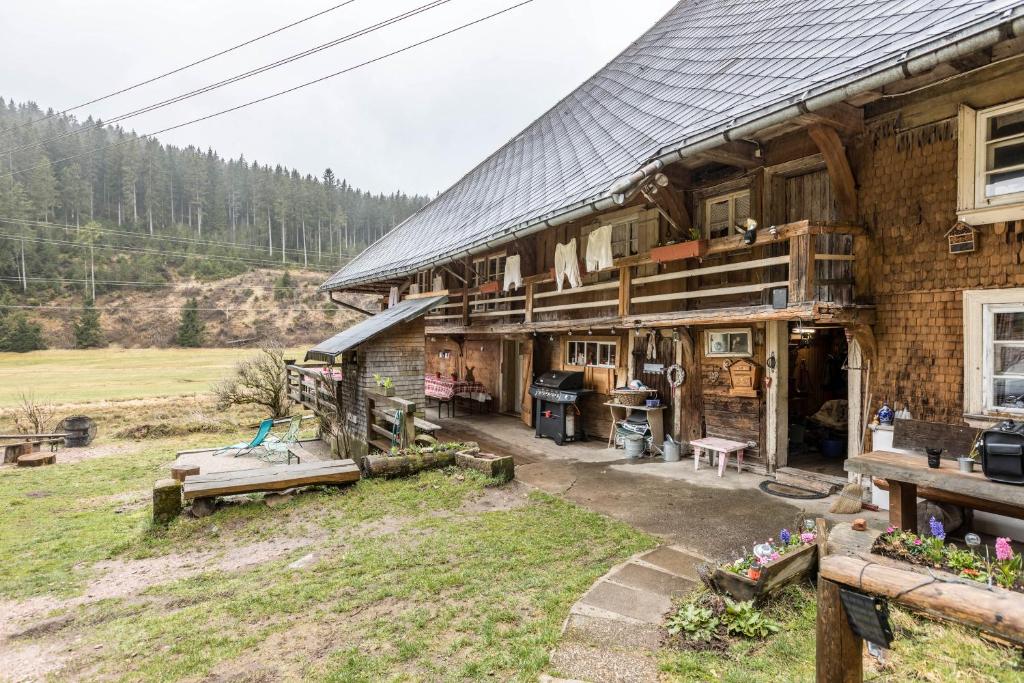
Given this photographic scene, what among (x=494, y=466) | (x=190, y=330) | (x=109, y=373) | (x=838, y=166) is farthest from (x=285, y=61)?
(x=190, y=330)

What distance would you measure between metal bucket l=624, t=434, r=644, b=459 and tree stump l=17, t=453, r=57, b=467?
17.1 meters

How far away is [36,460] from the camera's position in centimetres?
1427

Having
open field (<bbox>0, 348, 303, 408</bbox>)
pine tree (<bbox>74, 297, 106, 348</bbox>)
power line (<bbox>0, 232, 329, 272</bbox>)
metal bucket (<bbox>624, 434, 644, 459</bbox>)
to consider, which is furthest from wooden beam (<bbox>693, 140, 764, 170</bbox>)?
power line (<bbox>0, 232, 329, 272</bbox>)

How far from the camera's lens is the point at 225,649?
376 cm

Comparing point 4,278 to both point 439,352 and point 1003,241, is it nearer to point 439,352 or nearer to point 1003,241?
point 439,352

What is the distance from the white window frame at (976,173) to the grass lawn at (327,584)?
5.32 meters

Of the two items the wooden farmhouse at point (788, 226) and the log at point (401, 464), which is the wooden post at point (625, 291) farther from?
the log at point (401, 464)

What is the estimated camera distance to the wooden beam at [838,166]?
6.27 metres

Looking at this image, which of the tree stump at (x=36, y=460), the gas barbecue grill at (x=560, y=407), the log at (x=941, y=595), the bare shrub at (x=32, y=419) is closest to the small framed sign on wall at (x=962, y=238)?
the log at (x=941, y=595)

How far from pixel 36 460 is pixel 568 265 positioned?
16.7m

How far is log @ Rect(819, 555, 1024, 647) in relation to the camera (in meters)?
1.63

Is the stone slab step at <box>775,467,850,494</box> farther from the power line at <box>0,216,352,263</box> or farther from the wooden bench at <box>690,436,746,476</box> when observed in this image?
the power line at <box>0,216,352,263</box>

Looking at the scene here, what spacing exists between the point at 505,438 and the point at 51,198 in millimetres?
79567

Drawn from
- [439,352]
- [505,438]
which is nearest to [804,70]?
[505,438]
